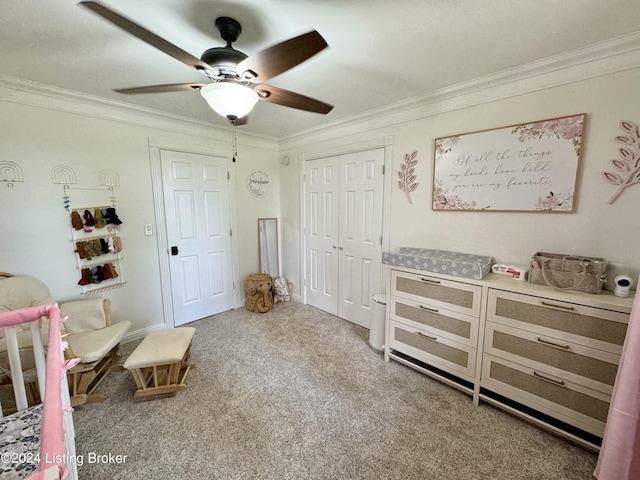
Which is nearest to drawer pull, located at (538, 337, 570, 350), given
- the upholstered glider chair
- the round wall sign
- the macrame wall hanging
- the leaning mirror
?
the upholstered glider chair

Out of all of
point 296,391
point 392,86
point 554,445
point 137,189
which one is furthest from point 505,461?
point 137,189

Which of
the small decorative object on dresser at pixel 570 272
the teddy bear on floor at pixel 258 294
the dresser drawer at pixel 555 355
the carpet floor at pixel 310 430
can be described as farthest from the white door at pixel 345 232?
the small decorative object on dresser at pixel 570 272

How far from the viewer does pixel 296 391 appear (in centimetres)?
202

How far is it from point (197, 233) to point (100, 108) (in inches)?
57.1

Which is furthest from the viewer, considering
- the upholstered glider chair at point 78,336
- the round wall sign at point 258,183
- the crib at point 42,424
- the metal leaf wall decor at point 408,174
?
the round wall sign at point 258,183

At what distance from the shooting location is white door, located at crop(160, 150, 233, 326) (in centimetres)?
295

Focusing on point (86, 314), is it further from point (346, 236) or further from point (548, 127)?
point (548, 127)

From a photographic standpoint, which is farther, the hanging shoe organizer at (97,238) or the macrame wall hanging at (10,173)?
the hanging shoe organizer at (97,238)

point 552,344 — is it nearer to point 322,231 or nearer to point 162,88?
point 322,231

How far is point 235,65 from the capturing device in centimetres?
132

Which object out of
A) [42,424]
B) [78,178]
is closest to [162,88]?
[42,424]

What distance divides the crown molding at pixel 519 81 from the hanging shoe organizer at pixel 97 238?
2.54 m

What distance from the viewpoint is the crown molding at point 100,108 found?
2.03m

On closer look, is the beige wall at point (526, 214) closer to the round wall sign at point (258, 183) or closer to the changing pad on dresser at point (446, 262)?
the changing pad on dresser at point (446, 262)
